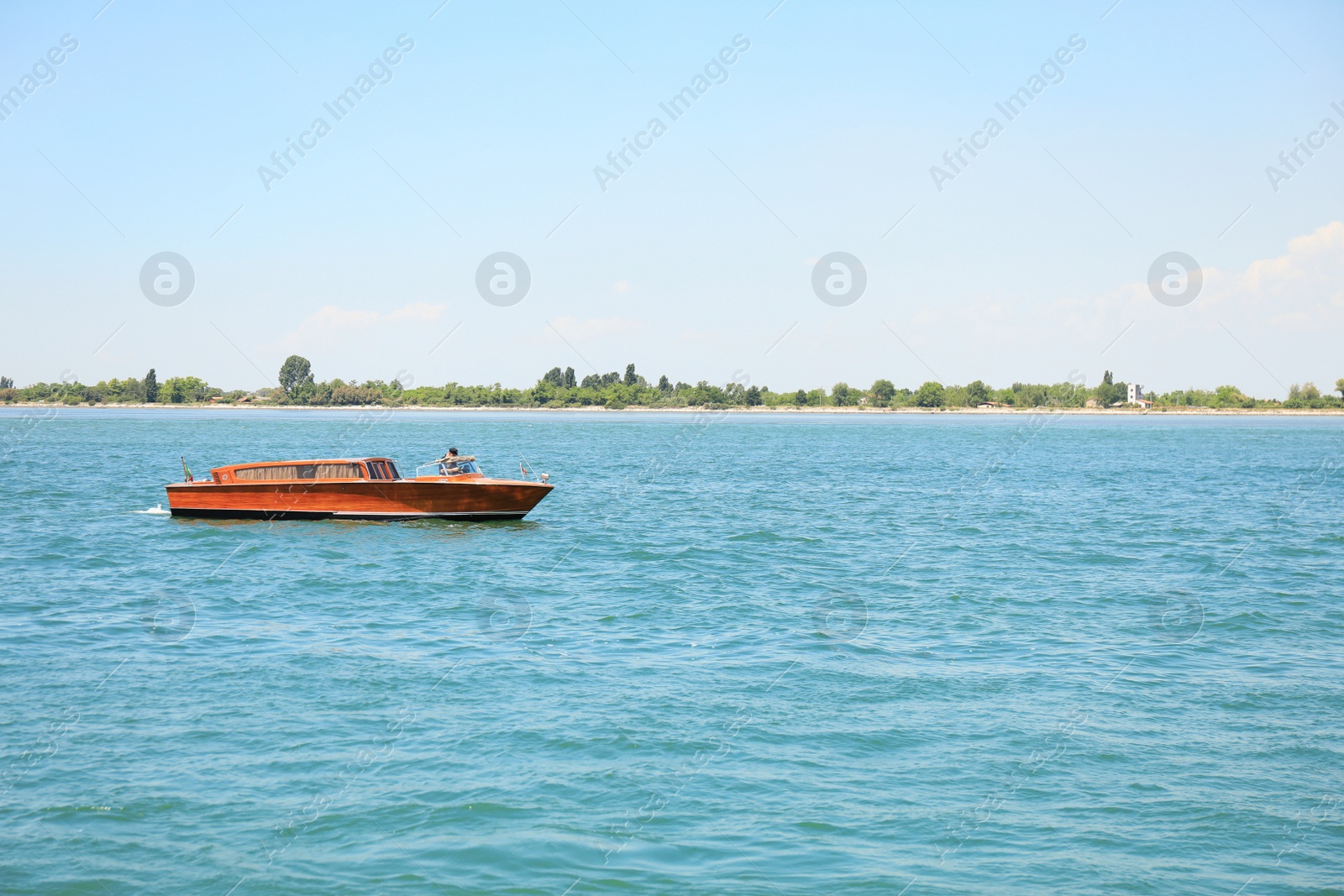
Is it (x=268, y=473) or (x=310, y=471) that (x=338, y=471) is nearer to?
(x=310, y=471)

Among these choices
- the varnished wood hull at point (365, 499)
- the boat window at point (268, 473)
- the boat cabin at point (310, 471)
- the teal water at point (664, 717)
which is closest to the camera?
the teal water at point (664, 717)

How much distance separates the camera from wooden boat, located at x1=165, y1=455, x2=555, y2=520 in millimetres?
36406

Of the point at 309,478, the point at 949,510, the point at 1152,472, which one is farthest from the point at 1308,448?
the point at 309,478

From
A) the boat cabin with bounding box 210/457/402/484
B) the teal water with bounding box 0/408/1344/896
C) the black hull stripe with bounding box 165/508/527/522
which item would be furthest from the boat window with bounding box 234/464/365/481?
the teal water with bounding box 0/408/1344/896

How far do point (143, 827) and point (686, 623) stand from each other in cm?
1191

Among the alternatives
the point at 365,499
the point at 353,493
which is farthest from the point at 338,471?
the point at 365,499

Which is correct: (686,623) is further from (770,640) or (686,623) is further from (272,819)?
(272,819)

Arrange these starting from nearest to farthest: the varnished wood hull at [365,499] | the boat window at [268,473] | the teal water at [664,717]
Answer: the teal water at [664,717], the varnished wood hull at [365,499], the boat window at [268,473]

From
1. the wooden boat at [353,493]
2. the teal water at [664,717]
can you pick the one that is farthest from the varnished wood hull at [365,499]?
the teal water at [664,717]

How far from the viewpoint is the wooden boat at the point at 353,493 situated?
1433 inches

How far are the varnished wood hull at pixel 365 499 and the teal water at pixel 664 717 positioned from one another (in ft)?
8.74

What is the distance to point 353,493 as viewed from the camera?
3662 cm

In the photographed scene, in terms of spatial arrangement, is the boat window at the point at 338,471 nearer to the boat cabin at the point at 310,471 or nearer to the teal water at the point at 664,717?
the boat cabin at the point at 310,471

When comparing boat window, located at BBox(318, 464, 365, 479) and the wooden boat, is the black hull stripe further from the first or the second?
boat window, located at BBox(318, 464, 365, 479)
